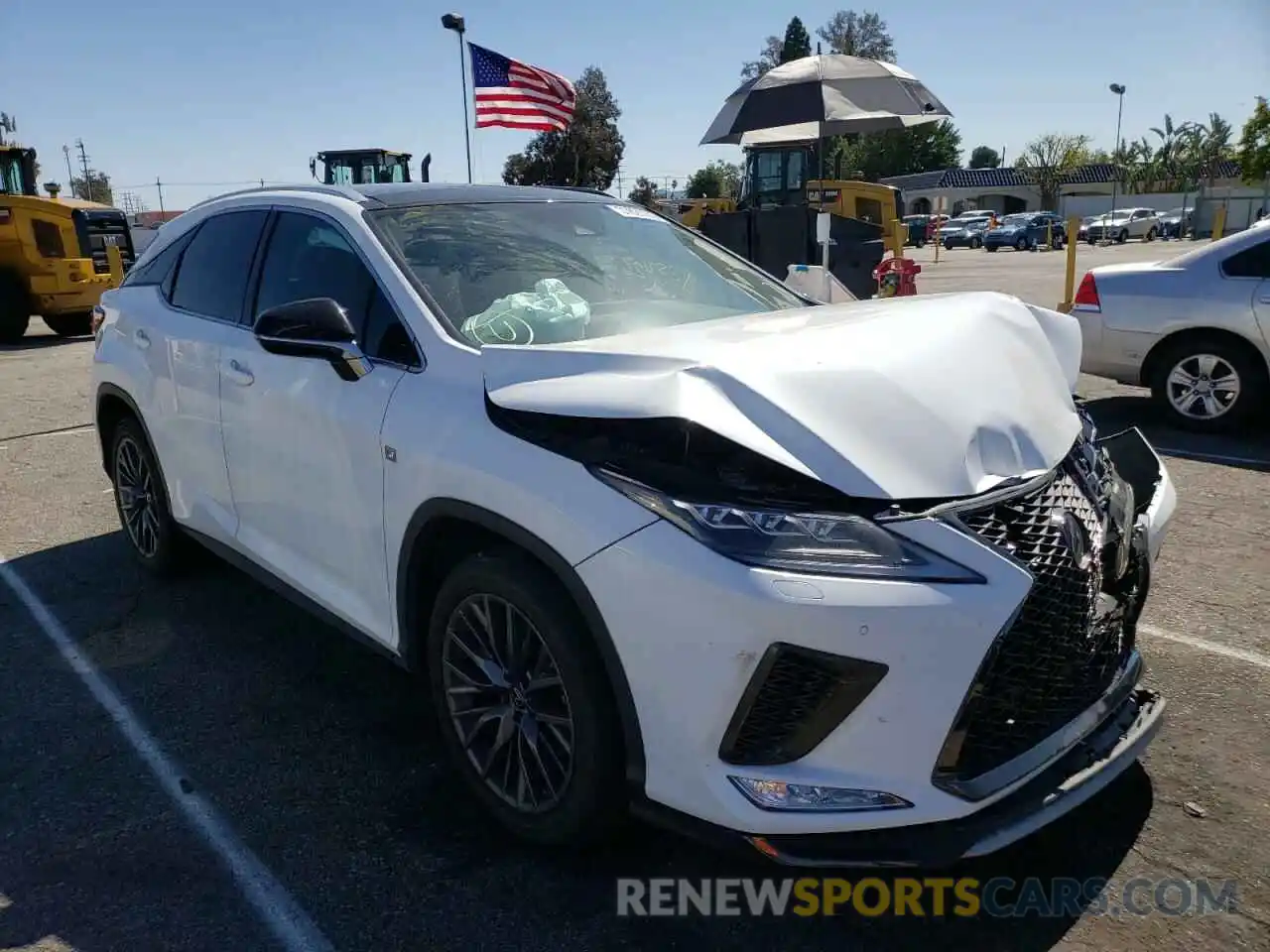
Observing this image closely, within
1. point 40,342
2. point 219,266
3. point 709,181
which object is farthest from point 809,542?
point 709,181

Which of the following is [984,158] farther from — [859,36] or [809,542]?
[809,542]

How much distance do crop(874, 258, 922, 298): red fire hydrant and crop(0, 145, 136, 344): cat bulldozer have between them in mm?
11832

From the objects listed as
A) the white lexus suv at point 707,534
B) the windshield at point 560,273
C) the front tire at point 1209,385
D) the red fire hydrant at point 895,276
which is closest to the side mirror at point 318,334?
the white lexus suv at point 707,534

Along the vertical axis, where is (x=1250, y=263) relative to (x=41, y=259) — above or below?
below

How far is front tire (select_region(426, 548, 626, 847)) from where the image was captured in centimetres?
240

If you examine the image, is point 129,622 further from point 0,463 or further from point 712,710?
point 0,463

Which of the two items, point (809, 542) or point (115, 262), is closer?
point (809, 542)

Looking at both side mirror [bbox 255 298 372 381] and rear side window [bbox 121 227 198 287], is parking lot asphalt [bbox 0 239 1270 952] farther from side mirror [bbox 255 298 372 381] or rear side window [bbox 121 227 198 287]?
rear side window [bbox 121 227 198 287]

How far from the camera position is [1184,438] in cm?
717

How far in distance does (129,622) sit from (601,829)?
2891 millimetres

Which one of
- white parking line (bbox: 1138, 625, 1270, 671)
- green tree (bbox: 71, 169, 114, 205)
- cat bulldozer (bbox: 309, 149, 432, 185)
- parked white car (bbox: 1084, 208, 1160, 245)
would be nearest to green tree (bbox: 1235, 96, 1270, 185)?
parked white car (bbox: 1084, 208, 1160, 245)

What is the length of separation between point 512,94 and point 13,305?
28.7ft

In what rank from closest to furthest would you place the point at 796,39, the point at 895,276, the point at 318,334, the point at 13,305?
the point at 318,334, the point at 895,276, the point at 13,305, the point at 796,39

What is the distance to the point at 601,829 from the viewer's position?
255 centimetres
